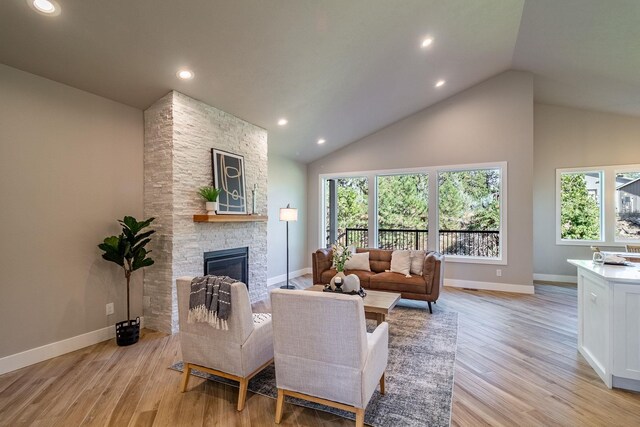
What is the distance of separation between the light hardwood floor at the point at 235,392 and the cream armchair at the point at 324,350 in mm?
311

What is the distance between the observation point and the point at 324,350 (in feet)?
6.08

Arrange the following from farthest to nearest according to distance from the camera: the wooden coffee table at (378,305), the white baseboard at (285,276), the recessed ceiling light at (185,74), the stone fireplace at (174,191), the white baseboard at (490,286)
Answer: the white baseboard at (285,276) < the white baseboard at (490,286) < the stone fireplace at (174,191) < the recessed ceiling light at (185,74) < the wooden coffee table at (378,305)

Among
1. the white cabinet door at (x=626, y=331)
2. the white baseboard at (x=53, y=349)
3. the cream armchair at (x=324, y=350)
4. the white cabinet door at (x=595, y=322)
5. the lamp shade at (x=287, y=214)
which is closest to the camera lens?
the cream armchair at (x=324, y=350)

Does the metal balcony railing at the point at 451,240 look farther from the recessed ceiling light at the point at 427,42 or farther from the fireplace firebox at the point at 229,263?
the recessed ceiling light at the point at 427,42

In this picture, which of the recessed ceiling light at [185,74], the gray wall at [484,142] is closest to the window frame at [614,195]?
the gray wall at [484,142]

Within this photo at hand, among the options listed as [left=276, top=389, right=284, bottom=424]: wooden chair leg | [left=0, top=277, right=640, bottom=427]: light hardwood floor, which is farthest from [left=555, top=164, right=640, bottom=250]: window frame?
[left=276, top=389, right=284, bottom=424]: wooden chair leg

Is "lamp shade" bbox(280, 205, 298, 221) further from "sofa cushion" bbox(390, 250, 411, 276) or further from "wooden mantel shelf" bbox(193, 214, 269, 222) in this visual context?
"sofa cushion" bbox(390, 250, 411, 276)

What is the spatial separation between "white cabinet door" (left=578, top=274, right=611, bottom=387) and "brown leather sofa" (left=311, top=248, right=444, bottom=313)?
5.31 ft

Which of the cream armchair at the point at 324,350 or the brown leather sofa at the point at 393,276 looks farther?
the brown leather sofa at the point at 393,276

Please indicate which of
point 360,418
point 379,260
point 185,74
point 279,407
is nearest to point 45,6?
point 185,74

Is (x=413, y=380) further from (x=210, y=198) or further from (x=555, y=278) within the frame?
(x=555, y=278)

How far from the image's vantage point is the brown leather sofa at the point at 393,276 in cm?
427

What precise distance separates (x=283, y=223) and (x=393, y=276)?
9.23 feet

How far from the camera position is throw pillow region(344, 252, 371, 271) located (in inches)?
196
